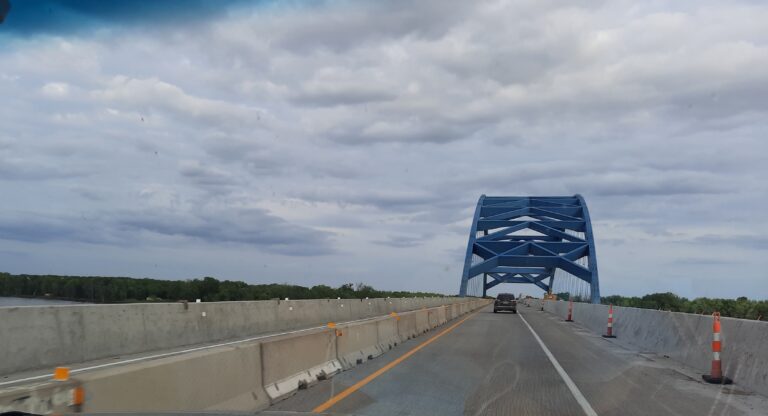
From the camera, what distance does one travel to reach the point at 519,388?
10750 millimetres

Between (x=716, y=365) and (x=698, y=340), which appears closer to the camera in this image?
(x=716, y=365)

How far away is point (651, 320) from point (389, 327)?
723 cm

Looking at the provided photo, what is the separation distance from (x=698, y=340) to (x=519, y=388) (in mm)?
5567

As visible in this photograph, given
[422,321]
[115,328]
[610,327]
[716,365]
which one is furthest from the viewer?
[422,321]

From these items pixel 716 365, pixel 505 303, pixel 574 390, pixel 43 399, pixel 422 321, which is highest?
pixel 505 303

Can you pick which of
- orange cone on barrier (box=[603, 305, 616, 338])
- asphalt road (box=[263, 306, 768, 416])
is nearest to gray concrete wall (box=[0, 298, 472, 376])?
asphalt road (box=[263, 306, 768, 416])

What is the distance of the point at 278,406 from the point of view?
866cm

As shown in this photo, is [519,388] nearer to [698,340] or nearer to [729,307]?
[698,340]

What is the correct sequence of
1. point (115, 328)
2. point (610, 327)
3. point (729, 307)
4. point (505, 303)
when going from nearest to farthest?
point (115, 328)
point (610, 327)
point (729, 307)
point (505, 303)

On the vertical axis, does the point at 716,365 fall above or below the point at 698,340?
below

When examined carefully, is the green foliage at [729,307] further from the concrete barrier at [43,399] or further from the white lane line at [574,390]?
the concrete barrier at [43,399]

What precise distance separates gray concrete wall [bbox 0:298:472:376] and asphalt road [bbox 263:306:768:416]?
566 cm

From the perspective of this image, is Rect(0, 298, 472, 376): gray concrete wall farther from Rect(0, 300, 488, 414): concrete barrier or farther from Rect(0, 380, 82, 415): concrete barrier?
Rect(0, 380, 82, 415): concrete barrier

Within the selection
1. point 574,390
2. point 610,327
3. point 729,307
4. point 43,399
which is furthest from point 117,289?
point 729,307
